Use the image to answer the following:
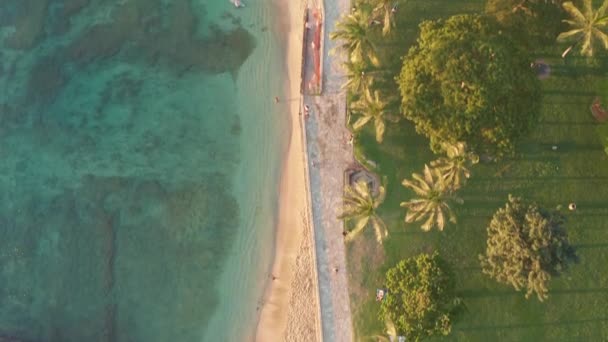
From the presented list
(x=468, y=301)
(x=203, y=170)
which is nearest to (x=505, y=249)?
(x=468, y=301)

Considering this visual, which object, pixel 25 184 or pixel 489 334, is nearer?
pixel 489 334

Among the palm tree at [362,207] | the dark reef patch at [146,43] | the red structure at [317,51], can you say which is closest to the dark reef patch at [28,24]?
the dark reef patch at [146,43]

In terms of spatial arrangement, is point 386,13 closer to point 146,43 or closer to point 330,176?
point 330,176

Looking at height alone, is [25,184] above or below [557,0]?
below

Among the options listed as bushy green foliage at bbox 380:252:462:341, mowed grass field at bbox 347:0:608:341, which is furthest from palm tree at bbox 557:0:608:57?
bushy green foliage at bbox 380:252:462:341

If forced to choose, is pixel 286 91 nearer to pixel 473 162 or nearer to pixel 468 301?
pixel 473 162

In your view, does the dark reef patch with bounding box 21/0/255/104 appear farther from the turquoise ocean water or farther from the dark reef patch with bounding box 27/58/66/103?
the turquoise ocean water
